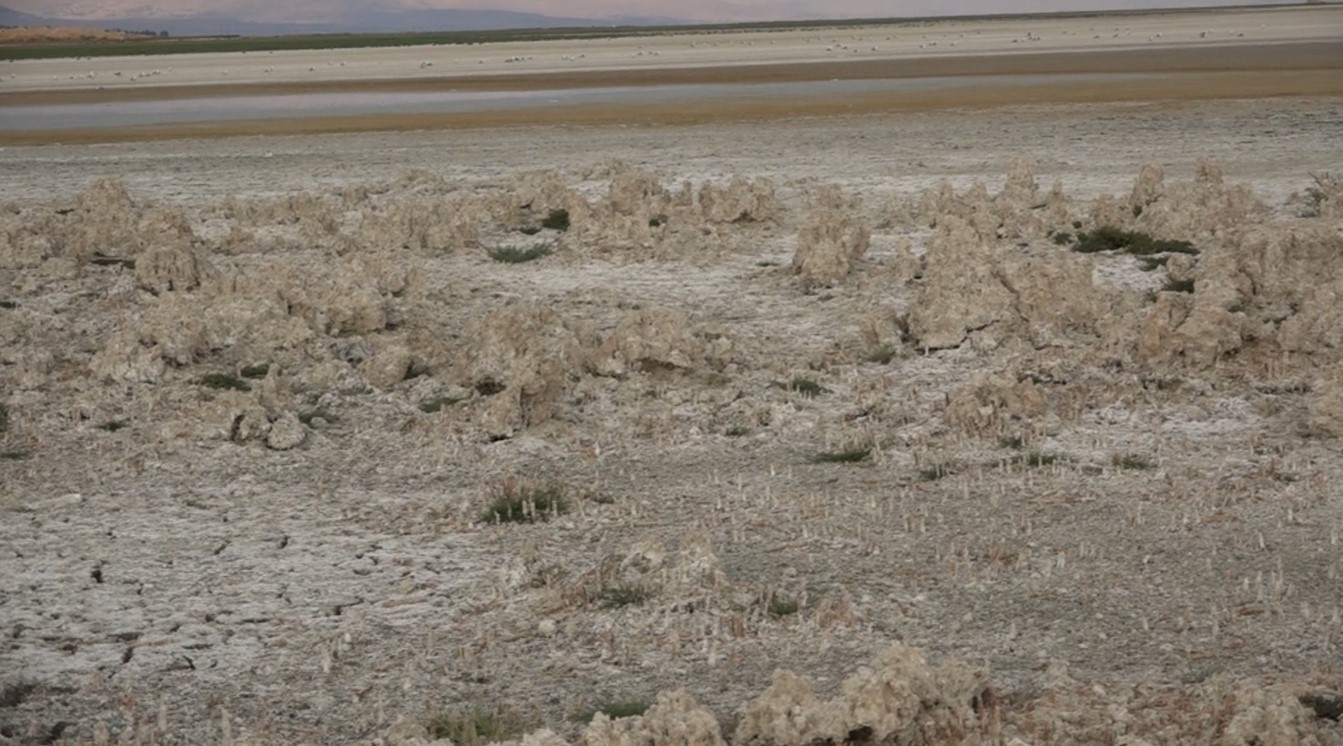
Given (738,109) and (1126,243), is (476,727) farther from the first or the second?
(738,109)

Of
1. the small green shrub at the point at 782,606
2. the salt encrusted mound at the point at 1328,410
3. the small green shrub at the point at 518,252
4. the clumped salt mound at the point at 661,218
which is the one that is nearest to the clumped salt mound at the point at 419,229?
the small green shrub at the point at 518,252

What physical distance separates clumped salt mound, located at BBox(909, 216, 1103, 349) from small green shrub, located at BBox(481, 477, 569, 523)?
3.89 m

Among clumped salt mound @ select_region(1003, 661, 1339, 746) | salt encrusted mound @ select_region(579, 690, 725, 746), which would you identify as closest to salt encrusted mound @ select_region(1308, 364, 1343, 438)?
clumped salt mound @ select_region(1003, 661, 1339, 746)

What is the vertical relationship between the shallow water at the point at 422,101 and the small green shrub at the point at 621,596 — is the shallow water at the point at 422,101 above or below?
below

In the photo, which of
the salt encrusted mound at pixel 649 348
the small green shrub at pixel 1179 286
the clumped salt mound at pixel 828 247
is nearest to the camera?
the salt encrusted mound at pixel 649 348

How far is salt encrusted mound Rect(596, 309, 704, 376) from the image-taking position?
36.9 feet

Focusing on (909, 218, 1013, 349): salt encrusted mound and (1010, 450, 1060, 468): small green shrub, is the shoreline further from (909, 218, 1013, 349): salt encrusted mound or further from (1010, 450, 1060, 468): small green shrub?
(1010, 450, 1060, 468): small green shrub

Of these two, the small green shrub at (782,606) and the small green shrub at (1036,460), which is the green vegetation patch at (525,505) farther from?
the small green shrub at (1036,460)

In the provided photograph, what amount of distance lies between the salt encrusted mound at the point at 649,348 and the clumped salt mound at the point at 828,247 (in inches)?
105

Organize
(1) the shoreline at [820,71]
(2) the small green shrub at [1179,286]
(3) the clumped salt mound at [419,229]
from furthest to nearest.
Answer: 1. (1) the shoreline at [820,71]
2. (3) the clumped salt mound at [419,229]
3. (2) the small green shrub at [1179,286]

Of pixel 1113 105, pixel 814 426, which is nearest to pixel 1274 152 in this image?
pixel 1113 105

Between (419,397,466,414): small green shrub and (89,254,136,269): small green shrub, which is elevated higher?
(89,254,136,269): small green shrub

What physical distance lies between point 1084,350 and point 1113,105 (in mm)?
21469

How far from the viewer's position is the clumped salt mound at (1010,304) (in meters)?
11.7
